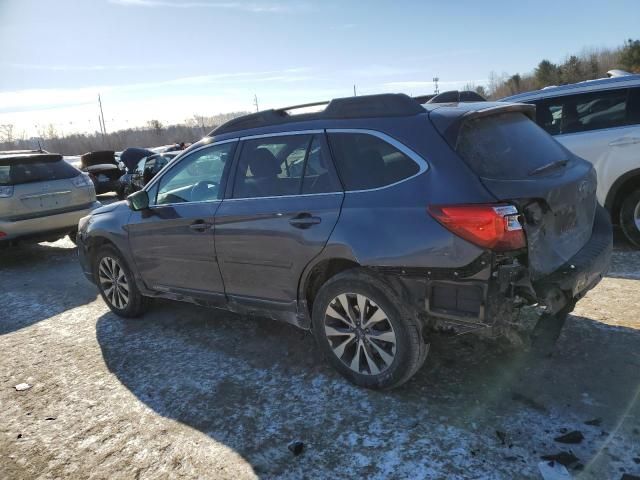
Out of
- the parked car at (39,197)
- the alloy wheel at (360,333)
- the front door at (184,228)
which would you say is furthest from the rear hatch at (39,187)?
the alloy wheel at (360,333)

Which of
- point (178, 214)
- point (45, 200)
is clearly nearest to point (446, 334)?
point (178, 214)

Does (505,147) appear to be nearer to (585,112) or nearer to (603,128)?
(603,128)

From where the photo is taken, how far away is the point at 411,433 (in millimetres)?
2953

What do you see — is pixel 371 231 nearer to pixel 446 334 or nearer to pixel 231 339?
pixel 446 334

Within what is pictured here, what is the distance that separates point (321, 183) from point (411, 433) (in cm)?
164

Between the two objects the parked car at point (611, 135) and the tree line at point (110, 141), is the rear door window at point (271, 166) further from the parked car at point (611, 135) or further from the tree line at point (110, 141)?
the tree line at point (110, 141)

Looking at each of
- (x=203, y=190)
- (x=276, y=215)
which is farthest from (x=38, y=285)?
(x=276, y=215)

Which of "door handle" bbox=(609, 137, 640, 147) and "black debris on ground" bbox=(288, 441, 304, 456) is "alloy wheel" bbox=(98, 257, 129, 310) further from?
"door handle" bbox=(609, 137, 640, 147)

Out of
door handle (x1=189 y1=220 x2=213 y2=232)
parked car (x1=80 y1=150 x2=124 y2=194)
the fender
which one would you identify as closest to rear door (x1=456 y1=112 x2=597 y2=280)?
door handle (x1=189 y1=220 x2=213 y2=232)

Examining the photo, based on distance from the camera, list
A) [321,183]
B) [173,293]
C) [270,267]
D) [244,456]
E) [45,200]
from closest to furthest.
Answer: [244,456] → [321,183] → [270,267] → [173,293] → [45,200]

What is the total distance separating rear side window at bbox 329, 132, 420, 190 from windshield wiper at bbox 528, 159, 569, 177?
735mm

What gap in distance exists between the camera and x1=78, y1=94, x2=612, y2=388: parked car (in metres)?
2.86

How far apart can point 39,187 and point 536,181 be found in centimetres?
742

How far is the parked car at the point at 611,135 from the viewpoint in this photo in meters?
5.73
